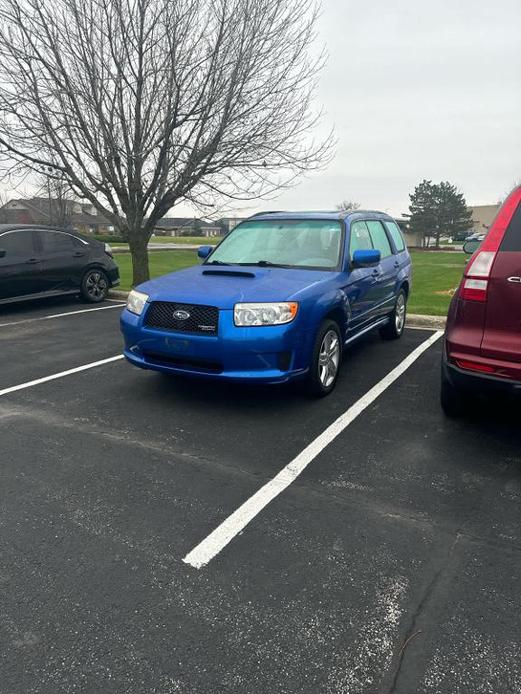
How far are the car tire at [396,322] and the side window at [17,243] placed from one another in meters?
6.61

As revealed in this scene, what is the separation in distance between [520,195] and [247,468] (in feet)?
8.49

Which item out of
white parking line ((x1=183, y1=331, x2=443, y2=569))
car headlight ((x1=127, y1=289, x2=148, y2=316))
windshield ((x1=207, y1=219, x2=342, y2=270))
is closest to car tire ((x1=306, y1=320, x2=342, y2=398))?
white parking line ((x1=183, y1=331, x2=443, y2=569))

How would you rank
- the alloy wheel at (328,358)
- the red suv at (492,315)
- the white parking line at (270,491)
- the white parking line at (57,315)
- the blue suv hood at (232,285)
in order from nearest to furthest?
the white parking line at (270,491) < the red suv at (492,315) < the blue suv hood at (232,285) < the alloy wheel at (328,358) < the white parking line at (57,315)

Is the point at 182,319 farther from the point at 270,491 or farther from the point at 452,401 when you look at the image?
the point at 452,401

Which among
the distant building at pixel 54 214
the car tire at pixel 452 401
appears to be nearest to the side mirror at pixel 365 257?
the car tire at pixel 452 401

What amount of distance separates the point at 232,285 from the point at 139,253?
27.6ft

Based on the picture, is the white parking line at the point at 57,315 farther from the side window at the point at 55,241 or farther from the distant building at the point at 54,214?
the distant building at the point at 54,214

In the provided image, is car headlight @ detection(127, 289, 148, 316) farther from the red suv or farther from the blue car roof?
the red suv

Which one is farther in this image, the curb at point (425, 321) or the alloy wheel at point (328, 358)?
the curb at point (425, 321)

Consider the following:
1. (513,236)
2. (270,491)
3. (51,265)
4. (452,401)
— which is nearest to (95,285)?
(51,265)

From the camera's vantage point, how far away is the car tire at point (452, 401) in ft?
12.8

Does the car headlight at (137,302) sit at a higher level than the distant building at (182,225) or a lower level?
lower

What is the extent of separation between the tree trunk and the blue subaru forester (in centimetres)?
663

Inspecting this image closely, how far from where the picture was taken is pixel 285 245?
17.8 ft
